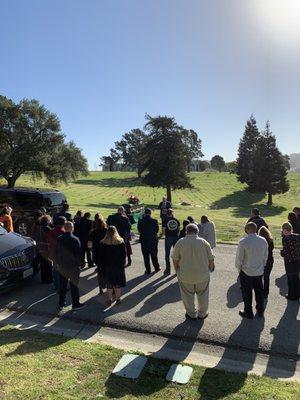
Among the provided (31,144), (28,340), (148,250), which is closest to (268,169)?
(31,144)

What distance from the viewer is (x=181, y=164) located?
44.1 meters

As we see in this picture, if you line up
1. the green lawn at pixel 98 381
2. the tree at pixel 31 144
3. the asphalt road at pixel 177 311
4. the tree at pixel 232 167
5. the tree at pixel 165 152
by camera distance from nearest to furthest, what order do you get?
the green lawn at pixel 98 381 → the asphalt road at pixel 177 311 → the tree at pixel 31 144 → the tree at pixel 165 152 → the tree at pixel 232 167

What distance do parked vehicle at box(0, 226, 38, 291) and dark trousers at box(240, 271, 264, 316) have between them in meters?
5.21

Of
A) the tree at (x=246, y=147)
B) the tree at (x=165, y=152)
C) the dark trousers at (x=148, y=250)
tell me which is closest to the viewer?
the dark trousers at (x=148, y=250)

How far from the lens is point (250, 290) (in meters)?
7.63

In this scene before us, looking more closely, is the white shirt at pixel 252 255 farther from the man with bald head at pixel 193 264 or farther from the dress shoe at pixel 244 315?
the dress shoe at pixel 244 315

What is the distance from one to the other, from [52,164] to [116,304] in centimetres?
3337

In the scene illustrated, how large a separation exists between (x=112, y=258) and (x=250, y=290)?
2892mm

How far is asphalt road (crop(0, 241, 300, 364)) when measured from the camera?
684 centimetres

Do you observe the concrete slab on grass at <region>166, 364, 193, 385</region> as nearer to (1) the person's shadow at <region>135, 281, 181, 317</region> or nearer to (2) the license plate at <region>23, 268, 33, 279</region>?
(1) the person's shadow at <region>135, 281, 181, 317</region>

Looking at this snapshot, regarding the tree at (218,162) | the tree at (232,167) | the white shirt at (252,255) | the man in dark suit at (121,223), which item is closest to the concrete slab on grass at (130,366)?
the white shirt at (252,255)

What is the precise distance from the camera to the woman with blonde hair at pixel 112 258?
27.1 ft

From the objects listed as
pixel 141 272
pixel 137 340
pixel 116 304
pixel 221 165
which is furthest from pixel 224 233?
pixel 221 165

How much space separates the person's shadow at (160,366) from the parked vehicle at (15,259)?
4.19 metres
